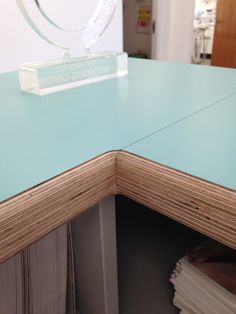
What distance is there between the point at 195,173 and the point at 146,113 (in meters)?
0.21

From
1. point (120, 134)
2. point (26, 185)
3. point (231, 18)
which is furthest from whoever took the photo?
point (231, 18)

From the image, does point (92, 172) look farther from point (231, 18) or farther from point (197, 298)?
point (231, 18)

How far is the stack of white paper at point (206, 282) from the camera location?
0.51 metres

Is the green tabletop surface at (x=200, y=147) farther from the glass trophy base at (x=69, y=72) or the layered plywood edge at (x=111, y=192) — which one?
the glass trophy base at (x=69, y=72)

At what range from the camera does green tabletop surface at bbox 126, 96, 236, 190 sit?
317 millimetres

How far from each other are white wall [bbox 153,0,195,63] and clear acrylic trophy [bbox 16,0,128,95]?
1715mm

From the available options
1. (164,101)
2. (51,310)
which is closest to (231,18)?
(164,101)

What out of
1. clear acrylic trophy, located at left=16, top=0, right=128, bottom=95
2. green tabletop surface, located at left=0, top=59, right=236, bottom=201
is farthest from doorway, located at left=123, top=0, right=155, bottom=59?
green tabletop surface, located at left=0, top=59, right=236, bottom=201

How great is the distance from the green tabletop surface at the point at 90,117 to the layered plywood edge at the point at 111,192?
1 cm

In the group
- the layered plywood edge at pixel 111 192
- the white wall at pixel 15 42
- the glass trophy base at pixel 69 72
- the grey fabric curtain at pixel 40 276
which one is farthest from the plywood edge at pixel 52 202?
the white wall at pixel 15 42

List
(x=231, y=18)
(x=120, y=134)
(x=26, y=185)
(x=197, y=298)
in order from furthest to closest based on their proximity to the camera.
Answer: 1. (x=231, y=18)
2. (x=197, y=298)
3. (x=120, y=134)
4. (x=26, y=185)

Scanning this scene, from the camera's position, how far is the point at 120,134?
42 cm

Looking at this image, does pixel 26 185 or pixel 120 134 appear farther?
pixel 120 134

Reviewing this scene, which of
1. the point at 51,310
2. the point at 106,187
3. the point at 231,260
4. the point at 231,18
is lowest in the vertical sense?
the point at 51,310
